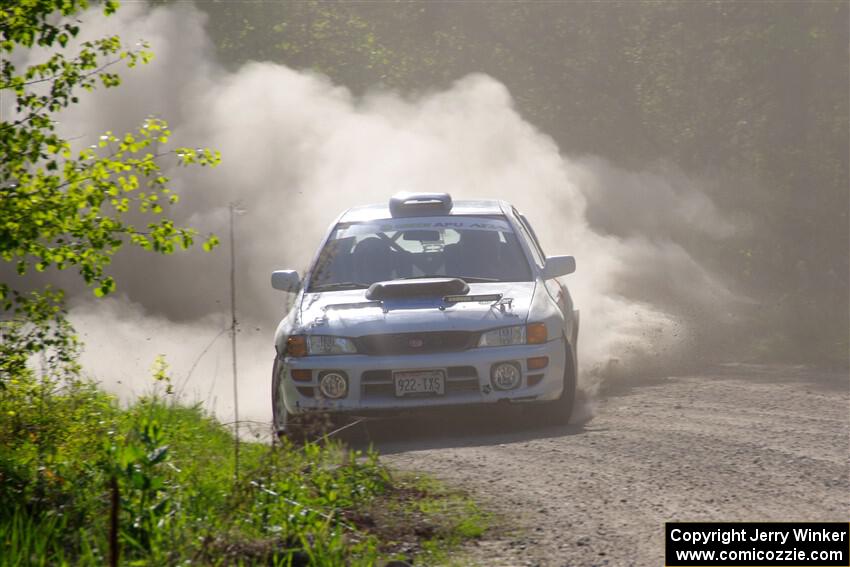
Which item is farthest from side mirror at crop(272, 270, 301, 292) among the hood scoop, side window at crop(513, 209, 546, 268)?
side window at crop(513, 209, 546, 268)

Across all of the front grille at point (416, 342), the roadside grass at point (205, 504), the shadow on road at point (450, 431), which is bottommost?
the roadside grass at point (205, 504)

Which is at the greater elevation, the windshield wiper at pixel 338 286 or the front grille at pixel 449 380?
the windshield wiper at pixel 338 286

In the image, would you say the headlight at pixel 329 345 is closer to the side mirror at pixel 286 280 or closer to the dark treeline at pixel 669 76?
the side mirror at pixel 286 280

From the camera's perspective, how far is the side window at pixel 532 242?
10945mm

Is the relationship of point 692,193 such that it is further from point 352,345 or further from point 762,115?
point 352,345

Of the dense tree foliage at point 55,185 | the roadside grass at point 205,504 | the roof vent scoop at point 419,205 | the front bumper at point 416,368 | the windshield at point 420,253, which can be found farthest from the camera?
the roof vent scoop at point 419,205

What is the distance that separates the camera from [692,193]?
26.2 m

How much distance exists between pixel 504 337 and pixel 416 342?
0.59 m

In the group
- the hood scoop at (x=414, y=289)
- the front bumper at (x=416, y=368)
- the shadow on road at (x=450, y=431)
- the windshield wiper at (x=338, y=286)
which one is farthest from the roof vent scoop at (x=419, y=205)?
the front bumper at (x=416, y=368)

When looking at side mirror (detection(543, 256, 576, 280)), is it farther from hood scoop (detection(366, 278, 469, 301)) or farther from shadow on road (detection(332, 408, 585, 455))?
shadow on road (detection(332, 408, 585, 455))

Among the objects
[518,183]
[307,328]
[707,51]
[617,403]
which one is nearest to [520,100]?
[707,51]

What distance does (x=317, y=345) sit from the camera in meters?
9.55

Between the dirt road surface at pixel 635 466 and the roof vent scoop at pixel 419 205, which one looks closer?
the dirt road surface at pixel 635 466

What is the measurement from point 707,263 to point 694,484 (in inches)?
692
